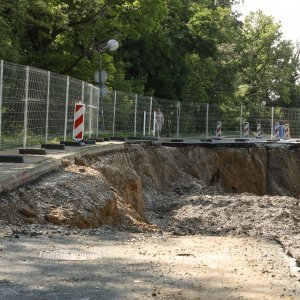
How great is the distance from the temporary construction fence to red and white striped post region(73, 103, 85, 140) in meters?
0.55

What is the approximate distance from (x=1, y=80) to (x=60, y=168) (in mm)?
2705

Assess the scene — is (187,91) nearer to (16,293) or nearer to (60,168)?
(60,168)

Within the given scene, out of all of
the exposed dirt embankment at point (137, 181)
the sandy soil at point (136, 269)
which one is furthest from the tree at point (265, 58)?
the sandy soil at point (136, 269)

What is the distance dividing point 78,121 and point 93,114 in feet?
18.2

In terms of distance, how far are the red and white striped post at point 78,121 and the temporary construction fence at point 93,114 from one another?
55cm

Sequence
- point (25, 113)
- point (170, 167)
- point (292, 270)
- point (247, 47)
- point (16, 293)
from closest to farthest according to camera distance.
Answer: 1. point (16, 293)
2. point (292, 270)
3. point (25, 113)
4. point (170, 167)
5. point (247, 47)

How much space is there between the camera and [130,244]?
26.4ft

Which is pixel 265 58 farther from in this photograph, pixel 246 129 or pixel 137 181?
pixel 137 181

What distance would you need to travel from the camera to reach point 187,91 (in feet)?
171

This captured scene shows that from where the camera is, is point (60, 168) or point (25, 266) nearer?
point (25, 266)

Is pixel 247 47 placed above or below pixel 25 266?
above

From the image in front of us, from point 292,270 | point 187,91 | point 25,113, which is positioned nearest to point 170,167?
point 25,113

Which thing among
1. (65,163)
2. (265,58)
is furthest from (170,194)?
(265,58)

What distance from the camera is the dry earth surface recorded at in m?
5.69
